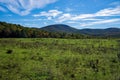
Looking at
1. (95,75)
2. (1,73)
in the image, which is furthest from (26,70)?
(95,75)

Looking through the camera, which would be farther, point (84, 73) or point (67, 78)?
point (84, 73)

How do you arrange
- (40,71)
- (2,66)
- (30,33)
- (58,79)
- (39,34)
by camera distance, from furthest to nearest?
(39,34) < (30,33) < (2,66) < (40,71) < (58,79)

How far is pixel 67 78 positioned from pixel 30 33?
65.3 m

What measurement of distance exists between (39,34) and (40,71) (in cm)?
6745

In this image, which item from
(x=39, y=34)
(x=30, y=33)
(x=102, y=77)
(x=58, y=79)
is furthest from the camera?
(x=39, y=34)

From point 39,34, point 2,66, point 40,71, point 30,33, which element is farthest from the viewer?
point 39,34

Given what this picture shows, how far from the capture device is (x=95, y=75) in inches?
649

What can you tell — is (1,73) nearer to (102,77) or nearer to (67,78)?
(67,78)

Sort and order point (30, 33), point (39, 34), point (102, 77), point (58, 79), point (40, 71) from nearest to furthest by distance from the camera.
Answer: point (58, 79) < point (102, 77) < point (40, 71) < point (30, 33) < point (39, 34)

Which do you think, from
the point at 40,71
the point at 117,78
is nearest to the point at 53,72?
the point at 40,71

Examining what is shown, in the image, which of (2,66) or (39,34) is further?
(39,34)

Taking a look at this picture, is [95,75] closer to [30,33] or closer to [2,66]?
[2,66]

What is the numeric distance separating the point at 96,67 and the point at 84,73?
2.84 metres

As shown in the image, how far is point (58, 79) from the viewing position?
14.6 m
